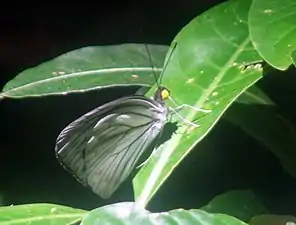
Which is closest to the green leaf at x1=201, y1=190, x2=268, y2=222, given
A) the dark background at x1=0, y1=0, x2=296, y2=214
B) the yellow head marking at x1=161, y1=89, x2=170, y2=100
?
the dark background at x1=0, y1=0, x2=296, y2=214

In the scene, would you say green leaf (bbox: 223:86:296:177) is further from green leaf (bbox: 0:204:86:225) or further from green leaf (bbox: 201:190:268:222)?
green leaf (bbox: 0:204:86:225)

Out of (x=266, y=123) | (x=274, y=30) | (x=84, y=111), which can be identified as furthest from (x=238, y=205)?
(x=84, y=111)

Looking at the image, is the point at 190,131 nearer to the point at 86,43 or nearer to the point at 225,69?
the point at 225,69

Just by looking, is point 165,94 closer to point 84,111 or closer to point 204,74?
point 204,74

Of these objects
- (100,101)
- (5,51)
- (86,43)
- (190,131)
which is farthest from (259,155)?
(5,51)

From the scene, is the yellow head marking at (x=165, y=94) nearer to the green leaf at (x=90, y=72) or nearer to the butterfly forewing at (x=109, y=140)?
the butterfly forewing at (x=109, y=140)

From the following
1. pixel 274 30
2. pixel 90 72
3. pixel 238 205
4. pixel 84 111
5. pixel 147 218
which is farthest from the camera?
pixel 84 111
